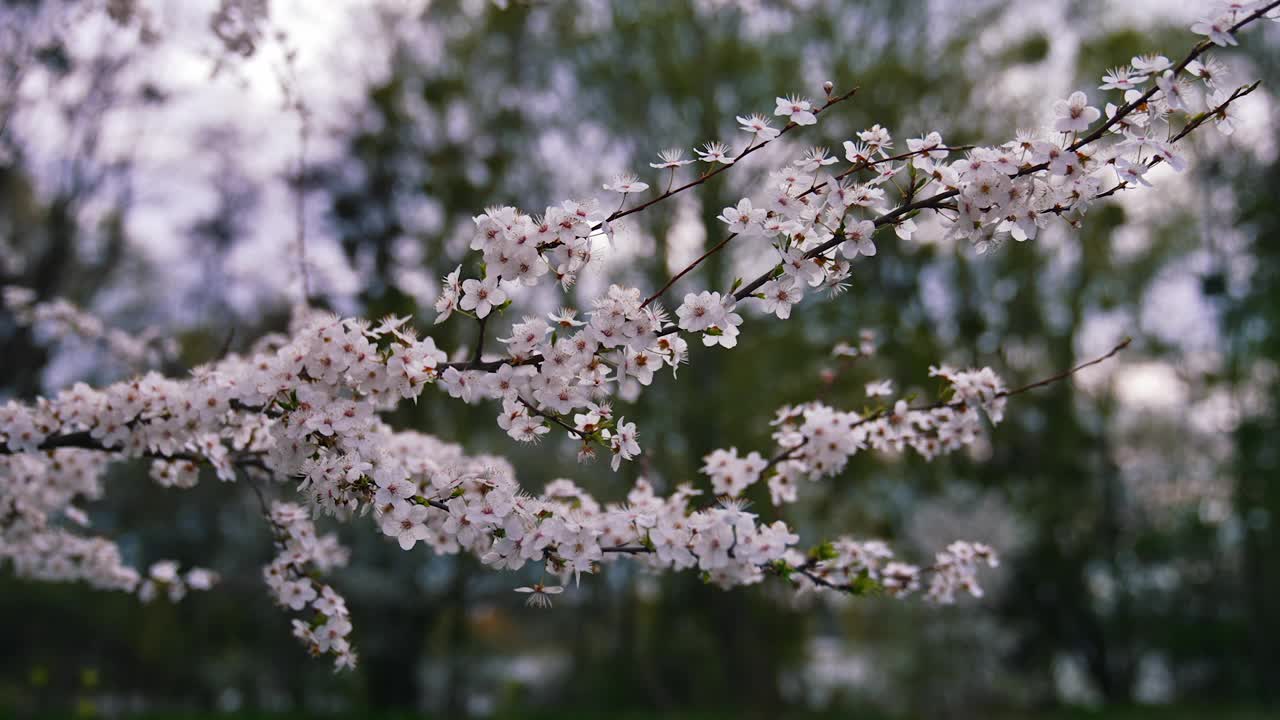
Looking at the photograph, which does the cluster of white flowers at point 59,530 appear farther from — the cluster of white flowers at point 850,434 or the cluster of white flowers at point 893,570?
the cluster of white flowers at point 893,570

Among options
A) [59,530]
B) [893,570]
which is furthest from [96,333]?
[893,570]

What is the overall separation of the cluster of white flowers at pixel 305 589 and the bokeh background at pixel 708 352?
9.24 ft

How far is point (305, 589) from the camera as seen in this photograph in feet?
10.2

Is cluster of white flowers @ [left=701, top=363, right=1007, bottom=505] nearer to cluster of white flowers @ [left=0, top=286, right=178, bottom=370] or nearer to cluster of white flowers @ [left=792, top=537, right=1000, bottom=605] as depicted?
cluster of white flowers @ [left=792, top=537, right=1000, bottom=605]

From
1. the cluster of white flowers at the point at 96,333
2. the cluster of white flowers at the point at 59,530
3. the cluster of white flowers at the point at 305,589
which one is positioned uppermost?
the cluster of white flowers at the point at 96,333

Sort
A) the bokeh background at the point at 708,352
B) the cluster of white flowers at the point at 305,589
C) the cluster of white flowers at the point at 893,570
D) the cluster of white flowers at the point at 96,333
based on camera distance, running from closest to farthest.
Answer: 1. the cluster of white flowers at the point at 305,589
2. the cluster of white flowers at the point at 893,570
3. the cluster of white flowers at the point at 96,333
4. the bokeh background at the point at 708,352

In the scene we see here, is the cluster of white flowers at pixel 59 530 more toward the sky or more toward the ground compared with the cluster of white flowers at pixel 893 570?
more toward the sky

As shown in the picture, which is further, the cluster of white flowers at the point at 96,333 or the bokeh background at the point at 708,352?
the bokeh background at the point at 708,352

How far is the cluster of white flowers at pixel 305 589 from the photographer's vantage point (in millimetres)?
2973

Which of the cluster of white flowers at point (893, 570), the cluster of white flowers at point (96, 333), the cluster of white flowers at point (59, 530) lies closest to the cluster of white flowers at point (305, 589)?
the cluster of white flowers at point (59, 530)

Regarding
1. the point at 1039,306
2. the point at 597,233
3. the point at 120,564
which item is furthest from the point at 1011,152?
the point at 1039,306

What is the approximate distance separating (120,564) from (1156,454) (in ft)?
70.7

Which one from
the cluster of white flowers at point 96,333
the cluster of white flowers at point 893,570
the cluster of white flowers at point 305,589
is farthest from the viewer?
the cluster of white flowers at point 96,333

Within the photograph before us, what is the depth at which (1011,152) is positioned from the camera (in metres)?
2.46
